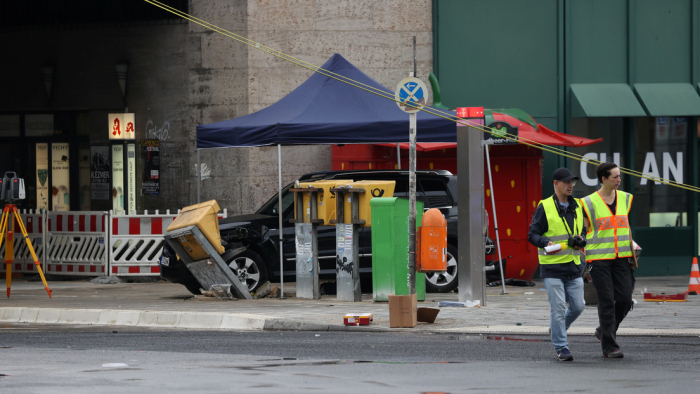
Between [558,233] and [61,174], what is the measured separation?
1439cm

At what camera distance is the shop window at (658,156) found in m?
18.9

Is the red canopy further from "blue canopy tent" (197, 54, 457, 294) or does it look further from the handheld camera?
the handheld camera

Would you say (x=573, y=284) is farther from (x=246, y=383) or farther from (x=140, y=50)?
(x=140, y=50)

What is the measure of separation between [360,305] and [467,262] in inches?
61.8

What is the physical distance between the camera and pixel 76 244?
1803 cm

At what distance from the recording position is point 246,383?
7.09 meters

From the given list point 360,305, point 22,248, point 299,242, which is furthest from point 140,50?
point 360,305

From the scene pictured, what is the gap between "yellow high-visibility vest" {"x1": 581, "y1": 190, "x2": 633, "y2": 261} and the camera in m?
8.68

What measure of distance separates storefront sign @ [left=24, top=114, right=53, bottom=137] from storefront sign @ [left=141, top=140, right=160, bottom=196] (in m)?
2.59

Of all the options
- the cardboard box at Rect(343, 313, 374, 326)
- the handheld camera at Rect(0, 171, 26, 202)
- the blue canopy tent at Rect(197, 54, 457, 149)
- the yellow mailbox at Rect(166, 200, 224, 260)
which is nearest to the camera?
the cardboard box at Rect(343, 313, 374, 326)

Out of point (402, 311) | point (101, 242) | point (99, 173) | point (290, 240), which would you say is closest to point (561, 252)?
point (402, 311)

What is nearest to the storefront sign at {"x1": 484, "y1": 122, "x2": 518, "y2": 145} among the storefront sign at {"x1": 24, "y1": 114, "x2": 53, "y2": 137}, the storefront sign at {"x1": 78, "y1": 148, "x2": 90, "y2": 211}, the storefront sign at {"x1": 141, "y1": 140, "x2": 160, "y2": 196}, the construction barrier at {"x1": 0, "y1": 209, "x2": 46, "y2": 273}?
the storefront sign at {"x1": 141, "y1": 140, "x2": 160, "y2": 196}

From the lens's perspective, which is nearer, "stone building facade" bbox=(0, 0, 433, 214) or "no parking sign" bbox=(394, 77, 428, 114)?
"no parking sign" bbox=(394, 77, 428, 114)

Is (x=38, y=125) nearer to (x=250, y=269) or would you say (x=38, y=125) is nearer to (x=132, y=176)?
(x=132, y=176)
